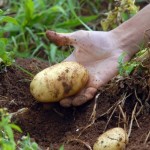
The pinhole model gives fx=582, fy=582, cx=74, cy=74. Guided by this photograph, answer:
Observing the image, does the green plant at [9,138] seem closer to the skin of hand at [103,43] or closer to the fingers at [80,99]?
the fingers at [80,99]

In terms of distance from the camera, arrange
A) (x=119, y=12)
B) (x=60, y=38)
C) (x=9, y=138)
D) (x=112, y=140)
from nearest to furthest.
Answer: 1. (x=9, y=138)
2. (x=112, y=140)
3. (x=60, y=38)
4. (x=119, y=12)

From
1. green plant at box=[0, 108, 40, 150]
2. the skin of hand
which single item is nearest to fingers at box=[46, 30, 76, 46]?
the skin of hand

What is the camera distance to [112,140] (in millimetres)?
2328

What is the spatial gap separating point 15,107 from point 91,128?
1.26 feet

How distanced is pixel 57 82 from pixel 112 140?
0.44 meters

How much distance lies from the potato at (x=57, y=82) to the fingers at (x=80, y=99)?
5 cm

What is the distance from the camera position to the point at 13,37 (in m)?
3.85

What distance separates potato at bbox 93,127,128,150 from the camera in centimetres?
232

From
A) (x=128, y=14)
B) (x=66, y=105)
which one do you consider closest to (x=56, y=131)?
(x=66, y=105)

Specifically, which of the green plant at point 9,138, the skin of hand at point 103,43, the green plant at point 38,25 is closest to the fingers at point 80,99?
the skin of hand at point 103,43

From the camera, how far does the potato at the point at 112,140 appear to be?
2316 mm

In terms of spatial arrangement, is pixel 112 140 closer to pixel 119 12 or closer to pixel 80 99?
pixel 80 99

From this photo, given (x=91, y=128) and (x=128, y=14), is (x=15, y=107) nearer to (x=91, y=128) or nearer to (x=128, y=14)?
(x=91, y=128)

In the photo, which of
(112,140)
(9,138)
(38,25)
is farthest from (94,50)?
(38,25)
